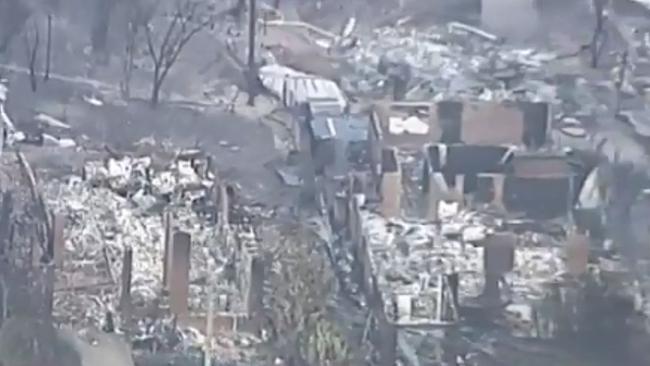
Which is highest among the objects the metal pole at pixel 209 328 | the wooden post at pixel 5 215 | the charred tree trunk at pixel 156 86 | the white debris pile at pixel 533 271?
the charred tree trunk at pixel 156 86

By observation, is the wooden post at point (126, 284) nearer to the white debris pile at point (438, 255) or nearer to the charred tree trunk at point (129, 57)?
the charred tree trunk at point (129, 57)

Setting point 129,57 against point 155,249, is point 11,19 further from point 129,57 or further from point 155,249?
point 155,249

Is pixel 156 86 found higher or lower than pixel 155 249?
higher

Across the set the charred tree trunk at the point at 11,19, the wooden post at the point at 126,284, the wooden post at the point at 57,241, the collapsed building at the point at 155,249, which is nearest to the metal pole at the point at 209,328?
the collapsed building at the point at 155,249

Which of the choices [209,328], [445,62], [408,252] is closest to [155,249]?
[209,328]

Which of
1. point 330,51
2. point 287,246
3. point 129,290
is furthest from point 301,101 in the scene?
point 129,290

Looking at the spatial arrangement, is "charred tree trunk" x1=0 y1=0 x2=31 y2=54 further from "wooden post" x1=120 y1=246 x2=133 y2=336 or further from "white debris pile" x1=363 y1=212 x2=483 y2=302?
"white debris pile" x1=363 y1=212 x2=483 y2=302

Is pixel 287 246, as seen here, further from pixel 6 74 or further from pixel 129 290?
pixel 6 74

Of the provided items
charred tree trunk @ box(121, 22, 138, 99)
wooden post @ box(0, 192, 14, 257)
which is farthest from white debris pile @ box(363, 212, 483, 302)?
wooden post @ box(0, 192, 14, 257)
